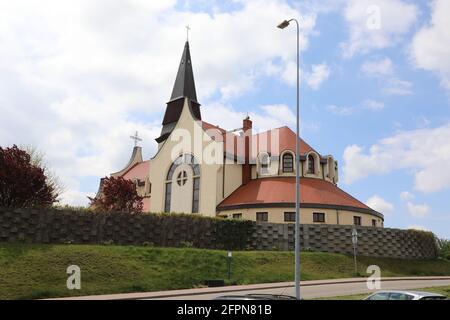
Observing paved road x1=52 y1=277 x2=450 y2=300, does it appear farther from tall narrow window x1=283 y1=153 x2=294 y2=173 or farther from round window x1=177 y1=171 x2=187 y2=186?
round window x1=177 y1=171 x2=187 y2=186

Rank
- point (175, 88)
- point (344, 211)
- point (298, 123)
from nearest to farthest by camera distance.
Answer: point (298, 123) → point (344, 211) → point (175, 88)

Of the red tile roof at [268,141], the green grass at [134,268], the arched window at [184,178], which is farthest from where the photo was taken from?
the red tile roof at [268,141]

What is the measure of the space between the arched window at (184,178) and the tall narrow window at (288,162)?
8969mm

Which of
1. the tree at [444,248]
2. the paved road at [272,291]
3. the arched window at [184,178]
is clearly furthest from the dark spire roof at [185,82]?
the paved road at [272,291]

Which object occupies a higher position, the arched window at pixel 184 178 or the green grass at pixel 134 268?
the arched window at pixel 184 178

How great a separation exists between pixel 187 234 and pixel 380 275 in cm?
1457

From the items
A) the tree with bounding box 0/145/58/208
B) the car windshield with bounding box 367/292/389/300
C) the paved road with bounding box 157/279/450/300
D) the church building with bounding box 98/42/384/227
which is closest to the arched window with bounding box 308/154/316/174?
the church building with bounding box 98/42/384/227

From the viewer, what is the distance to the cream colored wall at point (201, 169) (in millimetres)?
44719

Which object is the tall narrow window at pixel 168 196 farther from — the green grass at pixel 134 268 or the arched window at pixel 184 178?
the green grass at pixel 134 268

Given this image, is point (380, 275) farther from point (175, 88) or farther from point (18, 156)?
point (175, 88)

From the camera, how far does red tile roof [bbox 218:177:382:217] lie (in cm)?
4062

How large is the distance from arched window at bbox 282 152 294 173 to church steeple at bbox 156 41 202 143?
1884cm

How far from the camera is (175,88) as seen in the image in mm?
62562
